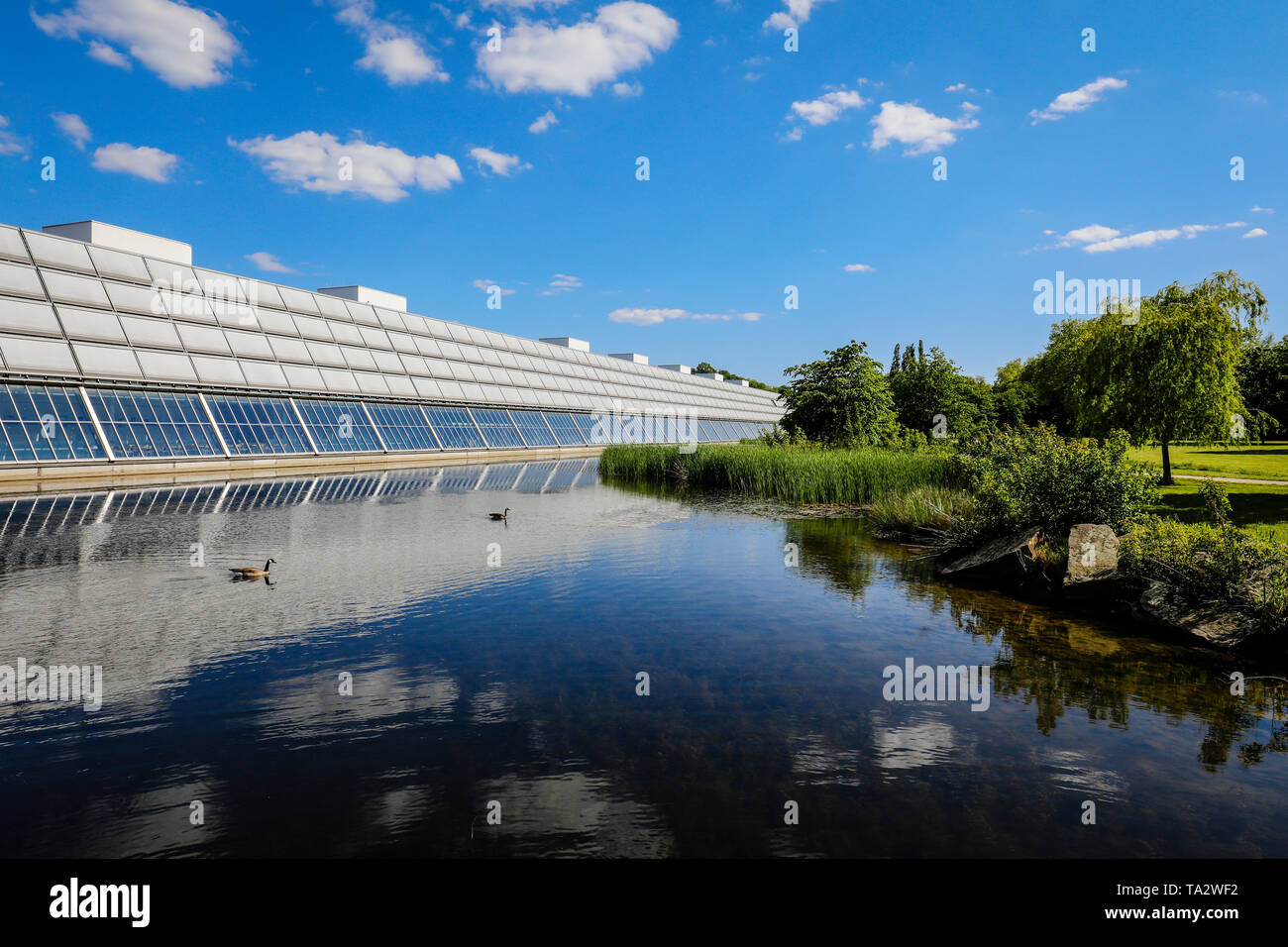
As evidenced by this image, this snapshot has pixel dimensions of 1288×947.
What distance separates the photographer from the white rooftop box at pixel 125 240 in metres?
34.9

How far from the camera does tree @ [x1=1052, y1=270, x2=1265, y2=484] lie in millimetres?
23609

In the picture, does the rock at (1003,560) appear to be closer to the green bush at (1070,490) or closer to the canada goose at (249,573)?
the green bush at (1070,490)

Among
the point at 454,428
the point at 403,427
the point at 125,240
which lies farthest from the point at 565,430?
the point at 125,240

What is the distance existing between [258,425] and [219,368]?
4.19 meters

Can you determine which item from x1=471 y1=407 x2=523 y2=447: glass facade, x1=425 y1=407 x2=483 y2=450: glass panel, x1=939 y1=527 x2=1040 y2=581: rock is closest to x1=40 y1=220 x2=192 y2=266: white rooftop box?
x1=425 y1=407 x2=483 y2=450: glass panel

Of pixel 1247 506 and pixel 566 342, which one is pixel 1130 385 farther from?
pixel 566 342

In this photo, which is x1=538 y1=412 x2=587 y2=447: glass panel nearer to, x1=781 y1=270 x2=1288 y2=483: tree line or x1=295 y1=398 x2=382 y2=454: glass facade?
x1=295 y1=398 x2=382 y2=454: glass facade

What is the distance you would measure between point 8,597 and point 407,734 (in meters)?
8.54

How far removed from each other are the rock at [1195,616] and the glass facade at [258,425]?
119ft
